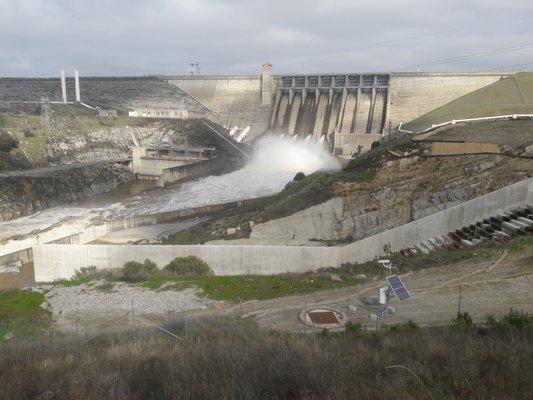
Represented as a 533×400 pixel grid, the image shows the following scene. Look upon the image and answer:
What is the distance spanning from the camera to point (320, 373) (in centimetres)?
493

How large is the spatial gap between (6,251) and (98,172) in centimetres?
1718

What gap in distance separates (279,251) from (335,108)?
123 feet

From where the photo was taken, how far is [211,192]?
3509 cm

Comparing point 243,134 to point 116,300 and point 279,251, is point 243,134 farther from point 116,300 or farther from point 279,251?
point 116,300

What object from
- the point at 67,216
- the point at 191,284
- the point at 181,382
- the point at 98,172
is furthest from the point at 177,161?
the point at 181,382

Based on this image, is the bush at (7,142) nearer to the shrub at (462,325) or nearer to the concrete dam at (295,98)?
the concrete dam at (295,98)

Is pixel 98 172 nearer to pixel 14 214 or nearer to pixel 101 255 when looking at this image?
pixel 14 214

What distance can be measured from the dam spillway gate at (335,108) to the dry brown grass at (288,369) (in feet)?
118

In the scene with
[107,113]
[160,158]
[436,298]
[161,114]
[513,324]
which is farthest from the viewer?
[161,114]

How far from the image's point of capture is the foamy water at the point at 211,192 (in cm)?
2511

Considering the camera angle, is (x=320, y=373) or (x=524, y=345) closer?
(x=320, y=373)

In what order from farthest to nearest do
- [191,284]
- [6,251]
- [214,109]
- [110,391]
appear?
[214,109], [6,251], [191,284], [110,391]

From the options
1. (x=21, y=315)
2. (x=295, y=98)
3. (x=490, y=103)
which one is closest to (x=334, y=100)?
(x=295, y=98)

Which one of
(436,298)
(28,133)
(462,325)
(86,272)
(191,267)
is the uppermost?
(28,133)
